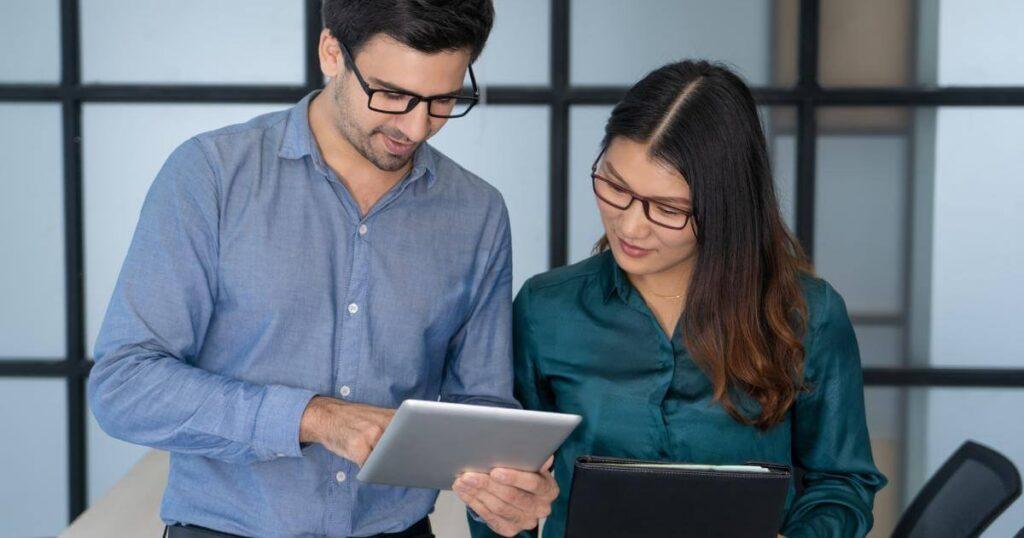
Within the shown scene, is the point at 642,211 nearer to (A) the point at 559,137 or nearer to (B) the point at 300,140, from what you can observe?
(B) the point at 300,140

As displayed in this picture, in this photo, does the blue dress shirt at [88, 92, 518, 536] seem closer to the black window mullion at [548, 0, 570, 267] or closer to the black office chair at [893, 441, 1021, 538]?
the black office chair at [893, 441, 1021, 538]

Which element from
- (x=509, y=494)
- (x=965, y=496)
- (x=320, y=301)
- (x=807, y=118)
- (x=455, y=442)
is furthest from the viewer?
(x=807, y=118)

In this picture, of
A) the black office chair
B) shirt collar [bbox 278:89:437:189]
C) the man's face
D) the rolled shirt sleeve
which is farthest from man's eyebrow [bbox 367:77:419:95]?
the black office chair

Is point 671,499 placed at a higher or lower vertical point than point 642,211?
lower

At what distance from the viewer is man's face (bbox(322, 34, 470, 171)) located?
161 centimetres

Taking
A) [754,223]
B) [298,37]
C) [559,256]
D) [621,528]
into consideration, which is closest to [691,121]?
[754,223]

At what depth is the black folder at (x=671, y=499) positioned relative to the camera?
5.02 feet

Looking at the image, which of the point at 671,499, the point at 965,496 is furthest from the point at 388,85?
the point at 965,496

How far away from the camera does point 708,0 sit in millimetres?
3504

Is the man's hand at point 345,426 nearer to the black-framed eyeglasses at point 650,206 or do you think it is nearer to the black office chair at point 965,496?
the black-framed eyeglasses at point 650,206

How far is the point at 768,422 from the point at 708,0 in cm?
199

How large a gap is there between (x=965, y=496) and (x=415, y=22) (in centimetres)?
122

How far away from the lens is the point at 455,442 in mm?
1472

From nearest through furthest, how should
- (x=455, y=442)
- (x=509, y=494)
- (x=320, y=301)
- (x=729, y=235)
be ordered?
(x=455, y=442), (x=509, y=494), (x=320, y=301), (x=729, y=235)
